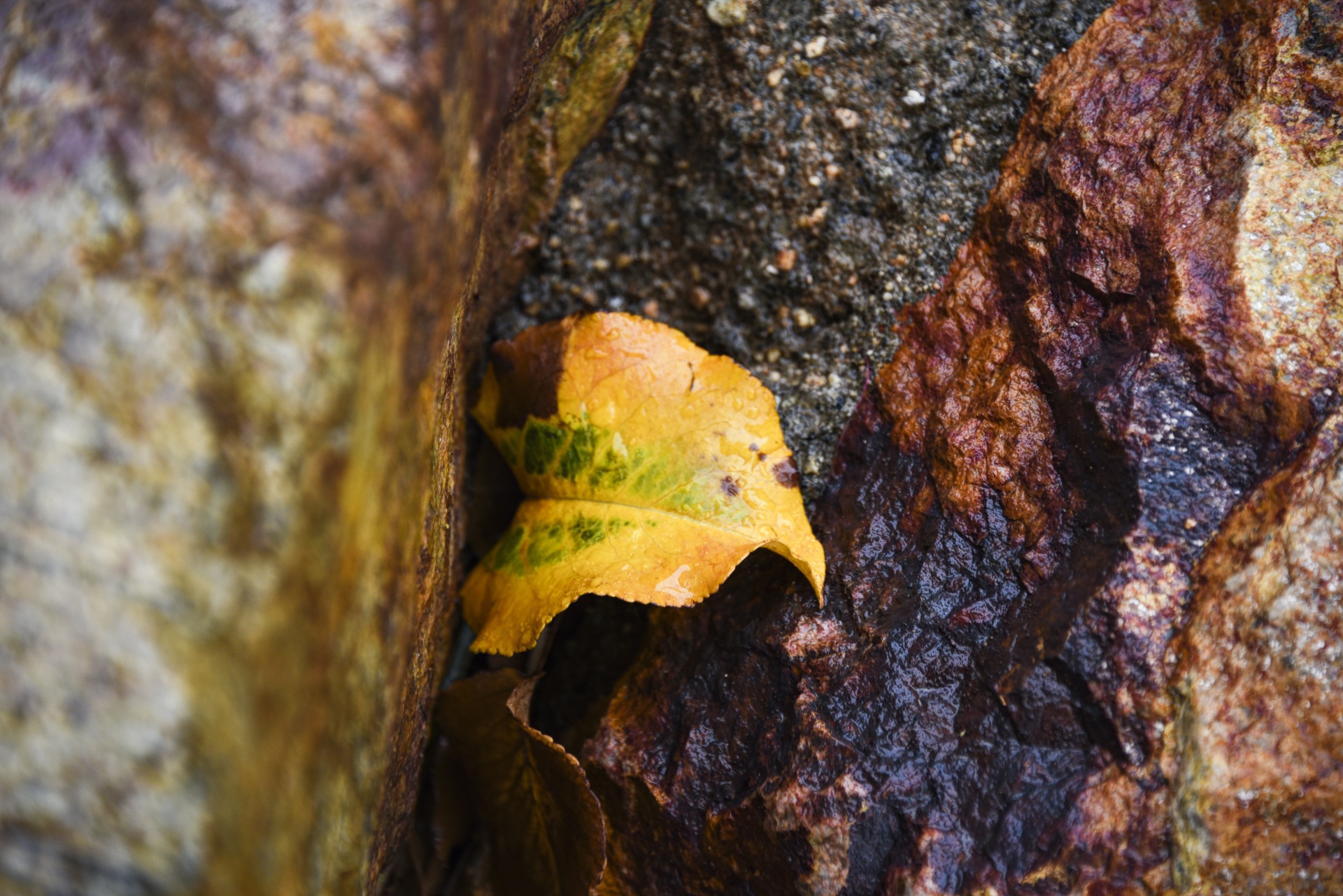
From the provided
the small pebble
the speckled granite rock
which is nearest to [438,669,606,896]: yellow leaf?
the speckled granite rock

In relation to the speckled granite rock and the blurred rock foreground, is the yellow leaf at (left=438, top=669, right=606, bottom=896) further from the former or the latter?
the speckled granite rock

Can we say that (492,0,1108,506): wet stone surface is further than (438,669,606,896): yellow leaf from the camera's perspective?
Yes

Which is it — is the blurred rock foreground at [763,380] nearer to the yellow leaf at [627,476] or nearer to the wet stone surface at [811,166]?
the wet stone surface at [811,166]

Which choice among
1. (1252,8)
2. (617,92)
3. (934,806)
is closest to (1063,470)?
(934,806)

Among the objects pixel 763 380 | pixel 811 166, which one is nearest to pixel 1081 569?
pixel 763 380

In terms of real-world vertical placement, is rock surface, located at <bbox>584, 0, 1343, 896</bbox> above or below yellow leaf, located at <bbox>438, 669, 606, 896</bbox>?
above

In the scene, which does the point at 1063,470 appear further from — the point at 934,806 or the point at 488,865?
the point at 488,865

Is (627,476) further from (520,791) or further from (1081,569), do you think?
(1081,569)
